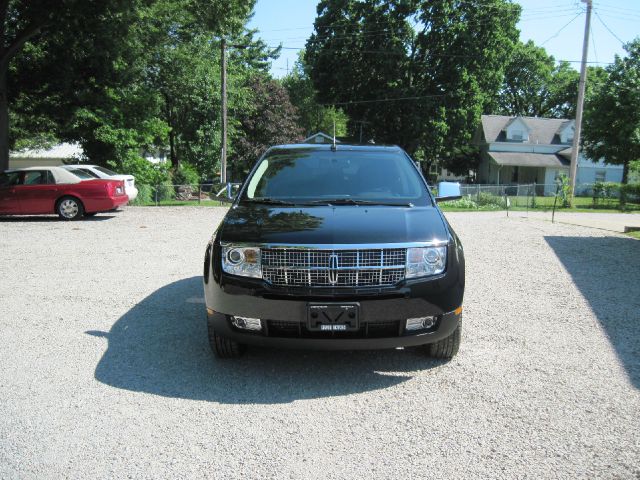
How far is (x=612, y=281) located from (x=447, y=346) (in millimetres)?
4456

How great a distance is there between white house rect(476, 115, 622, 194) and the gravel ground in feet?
157

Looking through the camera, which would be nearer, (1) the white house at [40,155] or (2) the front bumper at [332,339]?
(2) the front bumper at [332,339]

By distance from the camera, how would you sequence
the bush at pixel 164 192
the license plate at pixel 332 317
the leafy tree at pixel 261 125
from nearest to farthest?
1. the license plate at pixel 332 317
2. the bush at pixel 164 192
3. the leafy tree at pixel 261 125

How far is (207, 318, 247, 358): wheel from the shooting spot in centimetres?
417

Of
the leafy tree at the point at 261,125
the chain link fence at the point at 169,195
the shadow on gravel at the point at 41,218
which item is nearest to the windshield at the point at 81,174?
the shadow on gravel at the point at 41,218

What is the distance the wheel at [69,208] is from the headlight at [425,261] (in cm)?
1295

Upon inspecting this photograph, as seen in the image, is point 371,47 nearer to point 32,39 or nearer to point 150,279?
point 32,39

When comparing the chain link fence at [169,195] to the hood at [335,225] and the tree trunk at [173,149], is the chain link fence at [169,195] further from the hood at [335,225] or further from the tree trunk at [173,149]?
the hood at [335,225]

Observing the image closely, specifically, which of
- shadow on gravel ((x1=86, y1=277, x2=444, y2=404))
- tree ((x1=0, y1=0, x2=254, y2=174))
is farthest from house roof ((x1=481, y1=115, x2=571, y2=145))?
shadow on gravel ((x1=86, y1=277, x2=444, y2=404))

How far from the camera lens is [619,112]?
128ft

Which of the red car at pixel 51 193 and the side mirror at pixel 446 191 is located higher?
the side mirror at pixel 446 191

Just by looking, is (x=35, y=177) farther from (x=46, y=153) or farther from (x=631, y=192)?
(x=46, y=153)

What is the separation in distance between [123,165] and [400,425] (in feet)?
70.4

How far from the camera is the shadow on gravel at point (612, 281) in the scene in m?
4.85
